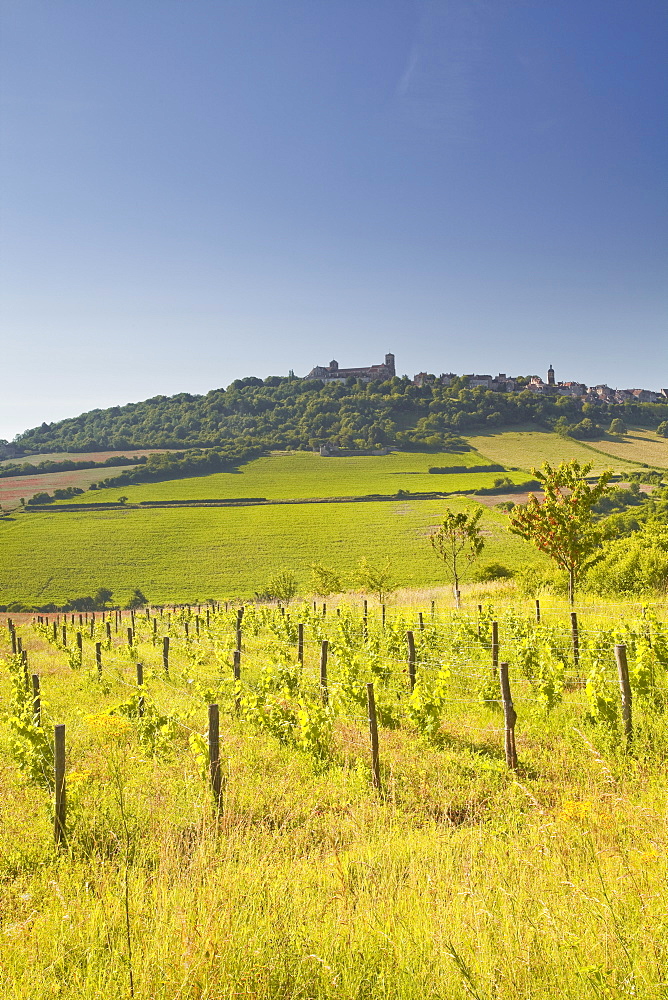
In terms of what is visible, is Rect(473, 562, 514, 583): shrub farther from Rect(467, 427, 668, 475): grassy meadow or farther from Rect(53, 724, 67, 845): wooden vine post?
Rect(467, 427, 668, 475): grassy meadow

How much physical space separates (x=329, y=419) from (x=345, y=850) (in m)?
143

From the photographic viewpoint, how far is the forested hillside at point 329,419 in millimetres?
129125

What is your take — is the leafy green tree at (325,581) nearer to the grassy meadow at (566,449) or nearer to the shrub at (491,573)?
the shrub at (491,573)

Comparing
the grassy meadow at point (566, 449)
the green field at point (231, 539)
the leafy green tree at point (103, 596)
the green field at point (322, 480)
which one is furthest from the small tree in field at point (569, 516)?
the grassy meadow at point (566, 449)

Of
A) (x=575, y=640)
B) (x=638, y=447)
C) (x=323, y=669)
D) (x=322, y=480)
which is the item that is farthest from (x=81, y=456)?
(x=323, y=669)

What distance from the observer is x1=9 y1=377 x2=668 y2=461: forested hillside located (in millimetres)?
129125

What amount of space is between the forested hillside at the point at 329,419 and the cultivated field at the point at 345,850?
343ft

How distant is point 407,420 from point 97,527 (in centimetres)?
8977

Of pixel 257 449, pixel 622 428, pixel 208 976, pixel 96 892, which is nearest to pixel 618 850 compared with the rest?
pixel 208 976

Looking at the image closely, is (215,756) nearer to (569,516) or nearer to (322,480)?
(569,516)

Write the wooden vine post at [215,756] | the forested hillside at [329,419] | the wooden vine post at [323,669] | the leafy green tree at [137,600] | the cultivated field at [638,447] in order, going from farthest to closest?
1. the forested hillside at [329,419]
2. the cultivated field at [638,447]
3. the leafy green tree at [137,600]
4. the wooden vine post at [323,669]
5. the wooden vine post at [215,756]

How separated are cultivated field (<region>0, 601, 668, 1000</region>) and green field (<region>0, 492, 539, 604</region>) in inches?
1743

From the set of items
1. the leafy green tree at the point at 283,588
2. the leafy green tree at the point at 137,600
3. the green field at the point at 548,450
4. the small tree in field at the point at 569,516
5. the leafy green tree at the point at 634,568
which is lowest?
the leafy green tree at the point at 137,600

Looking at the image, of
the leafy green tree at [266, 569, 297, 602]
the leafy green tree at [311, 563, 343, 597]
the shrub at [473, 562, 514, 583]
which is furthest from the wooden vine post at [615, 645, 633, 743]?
the leafy green tree at [266, 569, 297, 602]
